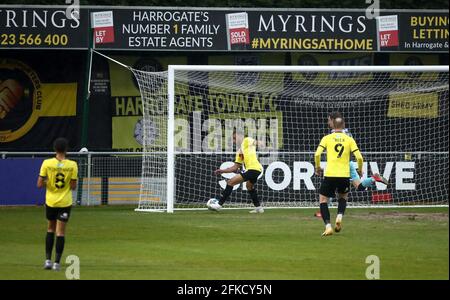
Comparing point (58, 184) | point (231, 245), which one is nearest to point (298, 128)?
point (231, 245)

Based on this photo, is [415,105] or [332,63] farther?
[332,63]

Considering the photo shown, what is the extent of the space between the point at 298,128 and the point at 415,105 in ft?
10.2

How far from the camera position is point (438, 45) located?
2586cm

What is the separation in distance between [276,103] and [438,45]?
14.6ft

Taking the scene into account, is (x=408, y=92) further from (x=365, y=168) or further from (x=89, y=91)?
(x=89, y=91)

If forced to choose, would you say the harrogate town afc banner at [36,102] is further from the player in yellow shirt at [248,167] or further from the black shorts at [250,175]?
the black shorts at [250,175]

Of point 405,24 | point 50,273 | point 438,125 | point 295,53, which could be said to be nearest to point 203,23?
point 295,53

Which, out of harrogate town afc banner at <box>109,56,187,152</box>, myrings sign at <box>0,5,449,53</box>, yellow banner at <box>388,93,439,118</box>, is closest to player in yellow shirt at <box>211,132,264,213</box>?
myrings sign at <box>0,5,449,53</box>

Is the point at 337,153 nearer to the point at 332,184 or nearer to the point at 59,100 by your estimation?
the point at 332,184

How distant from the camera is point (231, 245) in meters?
16.7

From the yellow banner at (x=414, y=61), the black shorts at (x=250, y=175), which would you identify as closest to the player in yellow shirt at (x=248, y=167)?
the black shorts at (x=250, y=175)

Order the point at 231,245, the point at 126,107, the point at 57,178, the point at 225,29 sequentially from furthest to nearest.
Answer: the point at 126,107 < the point at 225,29 < the point at 231,245 < the point at 57,178
